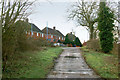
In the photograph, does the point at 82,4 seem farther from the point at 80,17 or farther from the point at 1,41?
the point at 1,41

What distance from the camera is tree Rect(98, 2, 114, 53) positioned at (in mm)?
17141

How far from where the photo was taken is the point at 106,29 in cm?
1738

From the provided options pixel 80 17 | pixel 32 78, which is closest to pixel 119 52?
pixel 32 78

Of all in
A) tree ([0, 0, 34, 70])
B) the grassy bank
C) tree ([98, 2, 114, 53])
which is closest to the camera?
tree ([0, 0, 34, 70])

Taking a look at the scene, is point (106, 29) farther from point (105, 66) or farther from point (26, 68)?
point (26, 68)

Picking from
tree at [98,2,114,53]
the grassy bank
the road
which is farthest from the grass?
tree at [98,2,114,53]

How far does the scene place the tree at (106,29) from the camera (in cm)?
1714

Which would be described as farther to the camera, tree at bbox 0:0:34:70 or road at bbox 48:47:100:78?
road at bbox 48:47:100:78

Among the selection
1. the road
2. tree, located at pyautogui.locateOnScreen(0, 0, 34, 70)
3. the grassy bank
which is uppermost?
tree, located at pyautogui.locateOnScreen(0, 0, 34, 70)

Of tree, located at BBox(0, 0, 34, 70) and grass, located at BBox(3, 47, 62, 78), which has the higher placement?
tree, located at BBox(0, 0, 34, 70)

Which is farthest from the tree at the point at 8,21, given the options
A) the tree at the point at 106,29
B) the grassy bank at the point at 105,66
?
the tree at the point at 106,29

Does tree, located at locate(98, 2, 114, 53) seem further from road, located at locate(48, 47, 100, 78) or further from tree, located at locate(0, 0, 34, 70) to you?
tree, located at locate(0, 0, 34, 70)

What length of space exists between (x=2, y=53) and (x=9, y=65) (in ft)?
5.83

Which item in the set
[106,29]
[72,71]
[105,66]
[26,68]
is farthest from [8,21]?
[106,29]
